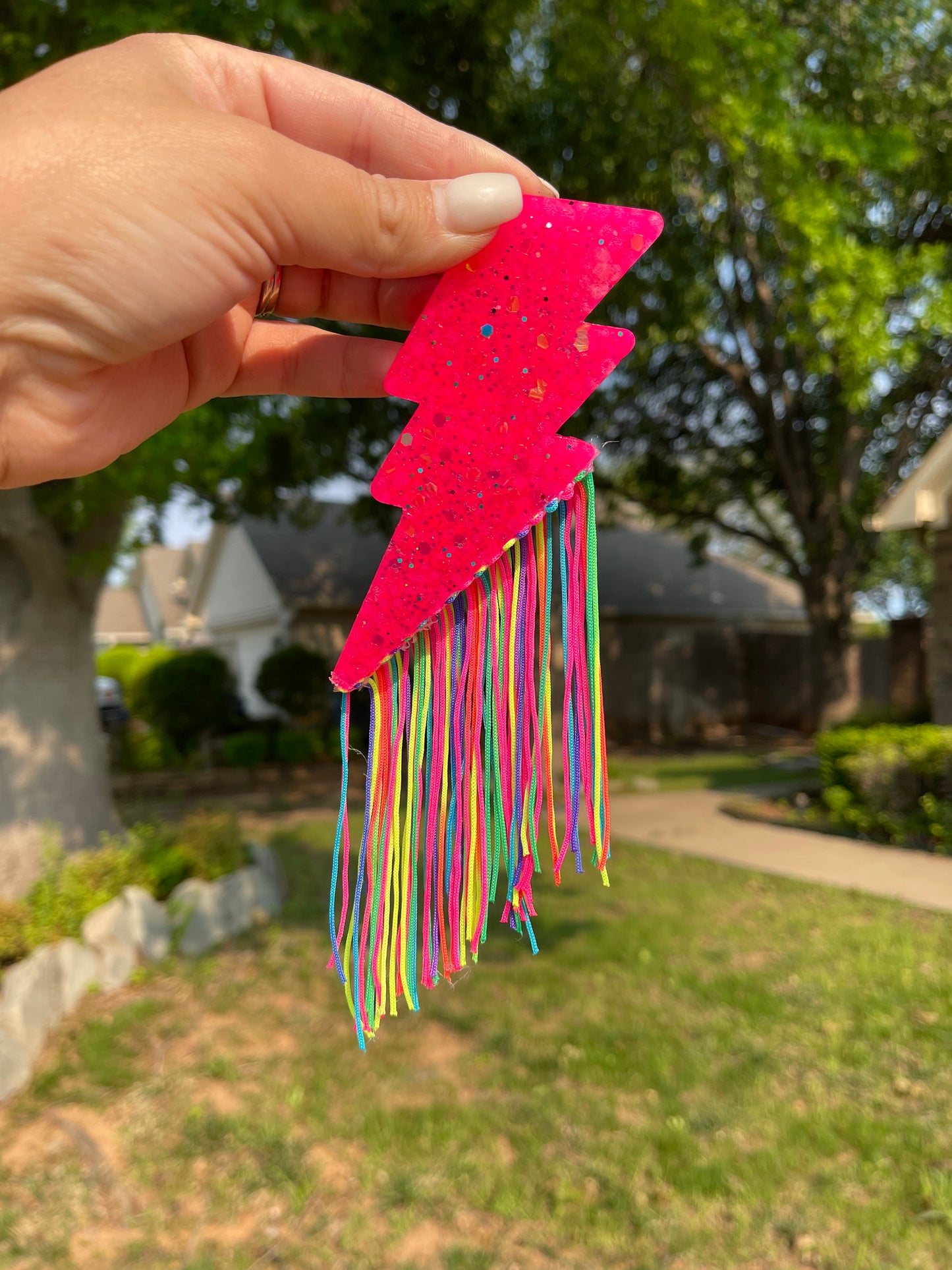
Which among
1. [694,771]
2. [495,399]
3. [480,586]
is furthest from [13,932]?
[694,771]

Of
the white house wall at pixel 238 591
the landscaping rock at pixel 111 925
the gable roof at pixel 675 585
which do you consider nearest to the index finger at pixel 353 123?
the landscaping rock at pixel 111 925

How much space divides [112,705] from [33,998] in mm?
17885

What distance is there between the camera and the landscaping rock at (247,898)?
6.55 m

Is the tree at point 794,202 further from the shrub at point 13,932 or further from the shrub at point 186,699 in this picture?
the shrub at point 186,699

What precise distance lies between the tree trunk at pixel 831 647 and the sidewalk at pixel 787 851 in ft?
11.9

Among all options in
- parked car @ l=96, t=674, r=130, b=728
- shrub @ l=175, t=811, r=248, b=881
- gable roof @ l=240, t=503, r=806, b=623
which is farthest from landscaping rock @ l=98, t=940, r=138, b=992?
parked car @ l=96, t=674, r=130, b=728

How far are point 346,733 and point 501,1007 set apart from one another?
4.30 m

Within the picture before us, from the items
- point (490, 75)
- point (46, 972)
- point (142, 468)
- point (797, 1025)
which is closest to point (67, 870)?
point (46, 972)

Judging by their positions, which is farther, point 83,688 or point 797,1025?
point 83,688

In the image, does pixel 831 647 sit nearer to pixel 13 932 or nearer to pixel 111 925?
pixel 111 925

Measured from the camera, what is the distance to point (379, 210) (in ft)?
4.53

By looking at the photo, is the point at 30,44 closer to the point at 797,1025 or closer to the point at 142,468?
the point at 142,468

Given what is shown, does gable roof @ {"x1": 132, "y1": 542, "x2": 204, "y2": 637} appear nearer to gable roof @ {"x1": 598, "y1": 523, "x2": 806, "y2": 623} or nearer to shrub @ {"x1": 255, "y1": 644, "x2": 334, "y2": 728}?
gable roof @ {"x1": 598, "y1": 523, "x2": 806, "y2": 623}

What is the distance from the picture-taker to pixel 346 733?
133 centimetres
